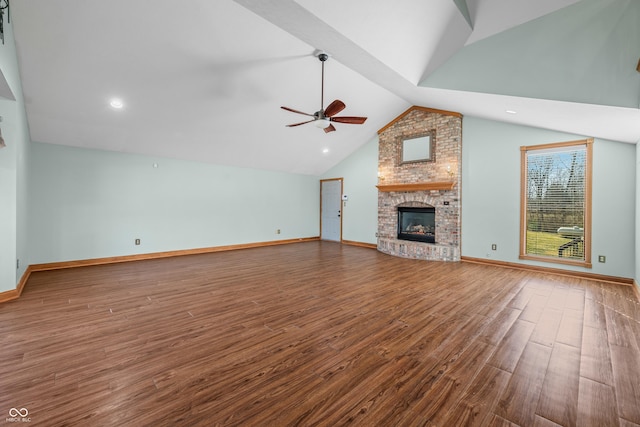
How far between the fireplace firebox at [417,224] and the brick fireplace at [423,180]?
119mm

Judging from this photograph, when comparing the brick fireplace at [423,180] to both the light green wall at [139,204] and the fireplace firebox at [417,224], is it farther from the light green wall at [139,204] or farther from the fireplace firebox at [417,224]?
the light green wall at [139,204]

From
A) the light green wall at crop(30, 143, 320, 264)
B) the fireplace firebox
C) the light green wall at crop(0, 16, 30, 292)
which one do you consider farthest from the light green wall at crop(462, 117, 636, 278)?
the light green wall at crop(0, 16, 30, 292)

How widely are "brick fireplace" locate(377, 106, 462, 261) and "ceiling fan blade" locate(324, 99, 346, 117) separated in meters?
3.43

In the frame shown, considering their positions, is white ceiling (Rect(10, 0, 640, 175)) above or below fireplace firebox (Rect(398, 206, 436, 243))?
above

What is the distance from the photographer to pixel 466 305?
339 cm

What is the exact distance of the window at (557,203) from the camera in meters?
4.79

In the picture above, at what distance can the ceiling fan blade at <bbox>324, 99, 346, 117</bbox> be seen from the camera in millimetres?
3831

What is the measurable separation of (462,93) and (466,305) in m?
3.05

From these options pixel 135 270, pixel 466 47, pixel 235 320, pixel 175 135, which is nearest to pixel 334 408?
pixel 235 320

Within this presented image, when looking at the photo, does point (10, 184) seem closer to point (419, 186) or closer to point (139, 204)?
point (139, 204)

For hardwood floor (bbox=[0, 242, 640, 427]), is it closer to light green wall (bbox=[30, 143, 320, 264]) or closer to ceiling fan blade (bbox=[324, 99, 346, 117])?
light green wall (bbox=[30, 143, 320, 264])

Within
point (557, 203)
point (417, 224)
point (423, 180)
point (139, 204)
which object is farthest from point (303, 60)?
point (557, 203)

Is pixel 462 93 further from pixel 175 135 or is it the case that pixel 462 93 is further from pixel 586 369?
pixel 175 135

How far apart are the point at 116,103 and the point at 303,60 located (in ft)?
10.2
